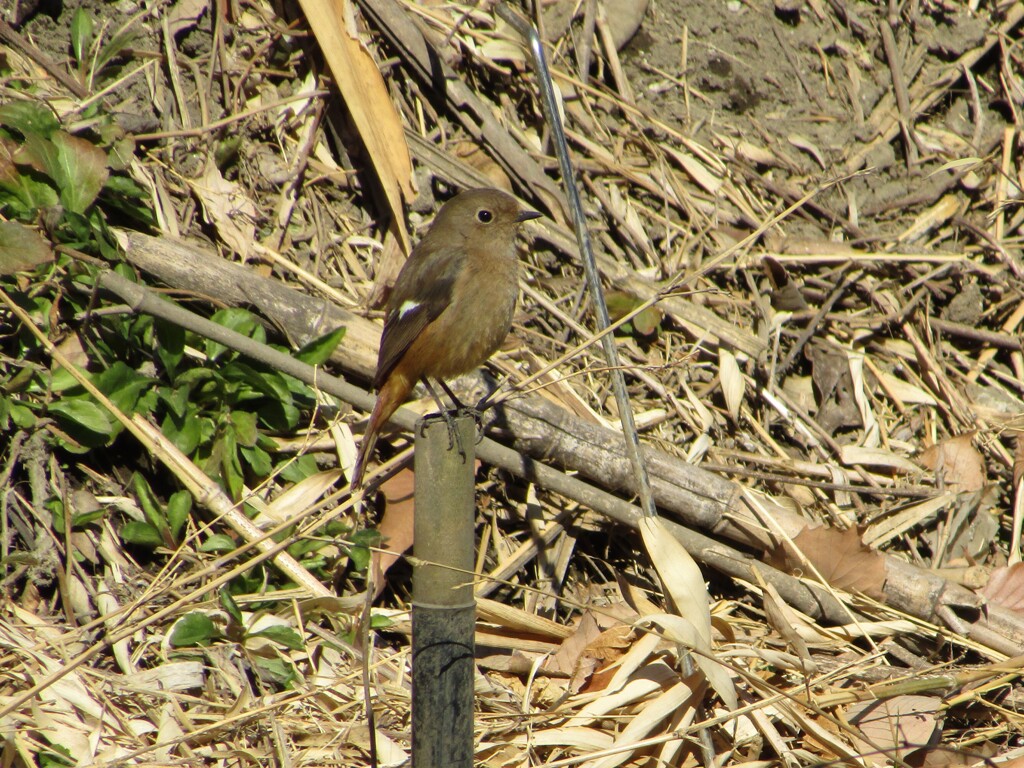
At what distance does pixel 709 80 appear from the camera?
218 inches

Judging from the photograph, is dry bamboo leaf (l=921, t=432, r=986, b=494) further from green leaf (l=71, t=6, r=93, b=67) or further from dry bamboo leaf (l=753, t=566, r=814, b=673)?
green leaf (l=71, t=6, r=93, b=67)

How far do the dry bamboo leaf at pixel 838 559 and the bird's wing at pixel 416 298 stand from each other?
1.75 meters

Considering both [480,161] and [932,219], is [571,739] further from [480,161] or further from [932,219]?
[932,219]

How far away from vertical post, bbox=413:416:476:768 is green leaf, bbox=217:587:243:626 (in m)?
0.99

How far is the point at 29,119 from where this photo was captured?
12.4 ft

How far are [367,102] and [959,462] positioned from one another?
133 inches

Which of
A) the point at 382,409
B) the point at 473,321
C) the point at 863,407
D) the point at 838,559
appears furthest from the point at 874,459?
the point at 382,409

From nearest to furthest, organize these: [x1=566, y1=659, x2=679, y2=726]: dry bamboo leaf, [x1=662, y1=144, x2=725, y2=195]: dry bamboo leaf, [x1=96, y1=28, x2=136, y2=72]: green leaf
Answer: [x1=566, y1=659, x2=679, y2=726]: dry bamboo leaf, [x1=96, y1=28, x2=136, y2=72]: green leaf, [x1=662, y1=144, x2=725, y2=195]: dry bamboo leaf

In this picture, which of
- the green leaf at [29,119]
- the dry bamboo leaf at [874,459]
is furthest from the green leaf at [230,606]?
the dry bamboo leaf at [874,459]

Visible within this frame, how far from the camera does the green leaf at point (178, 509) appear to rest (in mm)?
3723

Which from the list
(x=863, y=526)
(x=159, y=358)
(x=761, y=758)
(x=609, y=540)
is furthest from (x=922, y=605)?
(x=159, y=358)

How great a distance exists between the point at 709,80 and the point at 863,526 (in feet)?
8.79

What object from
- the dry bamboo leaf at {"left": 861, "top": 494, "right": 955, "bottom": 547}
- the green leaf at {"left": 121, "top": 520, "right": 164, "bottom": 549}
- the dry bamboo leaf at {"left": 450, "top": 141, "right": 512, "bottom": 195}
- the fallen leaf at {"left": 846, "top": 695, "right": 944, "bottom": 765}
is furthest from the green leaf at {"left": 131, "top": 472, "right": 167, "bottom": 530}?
the dry bamboo leaf at {"left": 861, "top": 494, "right": 955, "bottom": 547}

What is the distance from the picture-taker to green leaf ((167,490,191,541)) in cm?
372
